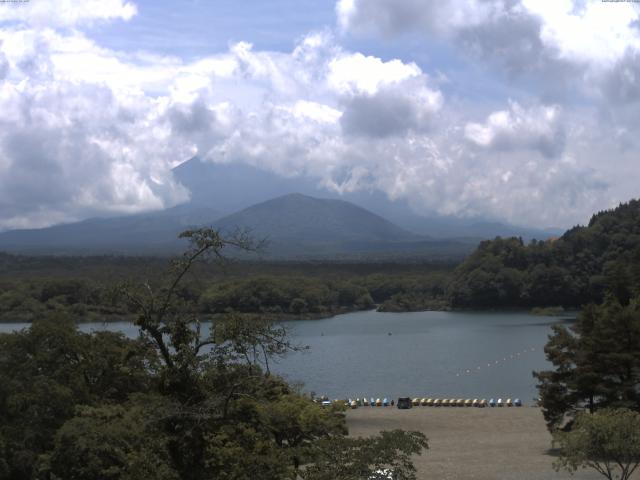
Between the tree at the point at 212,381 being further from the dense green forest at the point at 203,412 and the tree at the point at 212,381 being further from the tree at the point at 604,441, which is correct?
the tree at the point at 604,441

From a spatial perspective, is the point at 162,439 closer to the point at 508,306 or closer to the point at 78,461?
the point at 78,461

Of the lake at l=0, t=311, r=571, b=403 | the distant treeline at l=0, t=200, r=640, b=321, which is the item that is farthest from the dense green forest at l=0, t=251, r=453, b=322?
the lake at l=0, t=311, r=571, b=403

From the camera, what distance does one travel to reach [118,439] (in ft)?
32.6

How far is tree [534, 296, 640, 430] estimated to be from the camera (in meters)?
20.1

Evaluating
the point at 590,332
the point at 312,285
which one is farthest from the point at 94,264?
the point at 590,332

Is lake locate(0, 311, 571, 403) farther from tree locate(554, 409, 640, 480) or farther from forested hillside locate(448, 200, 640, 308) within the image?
forested hillside locate(448, 200, 640, 308)

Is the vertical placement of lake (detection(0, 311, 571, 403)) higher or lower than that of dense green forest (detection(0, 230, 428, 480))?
lower

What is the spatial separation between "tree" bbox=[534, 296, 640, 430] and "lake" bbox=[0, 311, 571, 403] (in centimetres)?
667

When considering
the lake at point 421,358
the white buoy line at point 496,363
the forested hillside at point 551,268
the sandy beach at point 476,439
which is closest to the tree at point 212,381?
the sandy beach at point 476,439

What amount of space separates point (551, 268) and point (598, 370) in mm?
68644

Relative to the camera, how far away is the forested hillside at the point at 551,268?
8594cm

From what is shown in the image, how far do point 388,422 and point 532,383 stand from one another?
13.0 m

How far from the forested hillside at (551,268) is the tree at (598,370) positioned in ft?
209

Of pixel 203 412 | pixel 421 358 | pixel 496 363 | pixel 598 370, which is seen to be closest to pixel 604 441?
pixel 598 370
